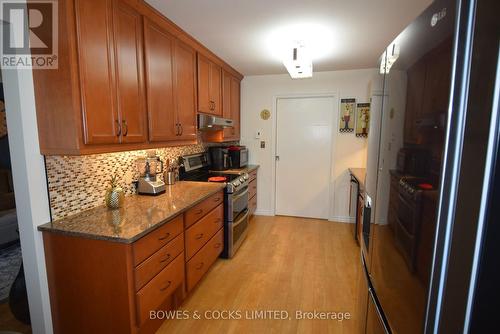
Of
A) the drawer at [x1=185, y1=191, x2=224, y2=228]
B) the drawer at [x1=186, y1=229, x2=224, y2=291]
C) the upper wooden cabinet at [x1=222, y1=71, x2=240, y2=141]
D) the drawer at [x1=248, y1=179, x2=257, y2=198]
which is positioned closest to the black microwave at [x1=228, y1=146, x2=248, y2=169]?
the upper wooden cabinet at [x1=222, y1=71, x2=240, y2=141]

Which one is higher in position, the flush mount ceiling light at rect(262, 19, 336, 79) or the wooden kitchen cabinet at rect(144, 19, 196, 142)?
the flush mount ceiling light at rect(262, 19, 336, 79)

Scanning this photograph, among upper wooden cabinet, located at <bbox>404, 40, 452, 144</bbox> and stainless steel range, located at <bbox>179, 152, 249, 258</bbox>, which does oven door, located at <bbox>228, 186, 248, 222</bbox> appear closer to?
stainless steel range, located at <bbox>179, 152, 249, 258</bbox>

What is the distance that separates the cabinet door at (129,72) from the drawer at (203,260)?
1.09 m

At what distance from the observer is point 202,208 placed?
2219 mm

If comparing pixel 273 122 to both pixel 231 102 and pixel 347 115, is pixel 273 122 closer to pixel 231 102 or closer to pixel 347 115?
pixel 231 102

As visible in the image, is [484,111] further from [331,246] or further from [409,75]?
[331,246]

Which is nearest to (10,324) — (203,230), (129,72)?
(203,230)

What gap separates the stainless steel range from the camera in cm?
276

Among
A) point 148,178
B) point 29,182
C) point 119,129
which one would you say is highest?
point 119,129

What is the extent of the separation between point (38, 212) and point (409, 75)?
6.31ft

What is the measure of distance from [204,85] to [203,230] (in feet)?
5.31

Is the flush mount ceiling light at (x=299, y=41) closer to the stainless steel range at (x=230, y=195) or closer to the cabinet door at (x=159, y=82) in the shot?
the cabinet door at (x=159, y=82)

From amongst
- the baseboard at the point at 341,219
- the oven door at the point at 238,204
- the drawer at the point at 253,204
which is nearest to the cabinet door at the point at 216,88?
the oven door at the point at 238,204

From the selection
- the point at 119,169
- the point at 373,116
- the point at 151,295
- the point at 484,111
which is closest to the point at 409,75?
the point at 484,111
